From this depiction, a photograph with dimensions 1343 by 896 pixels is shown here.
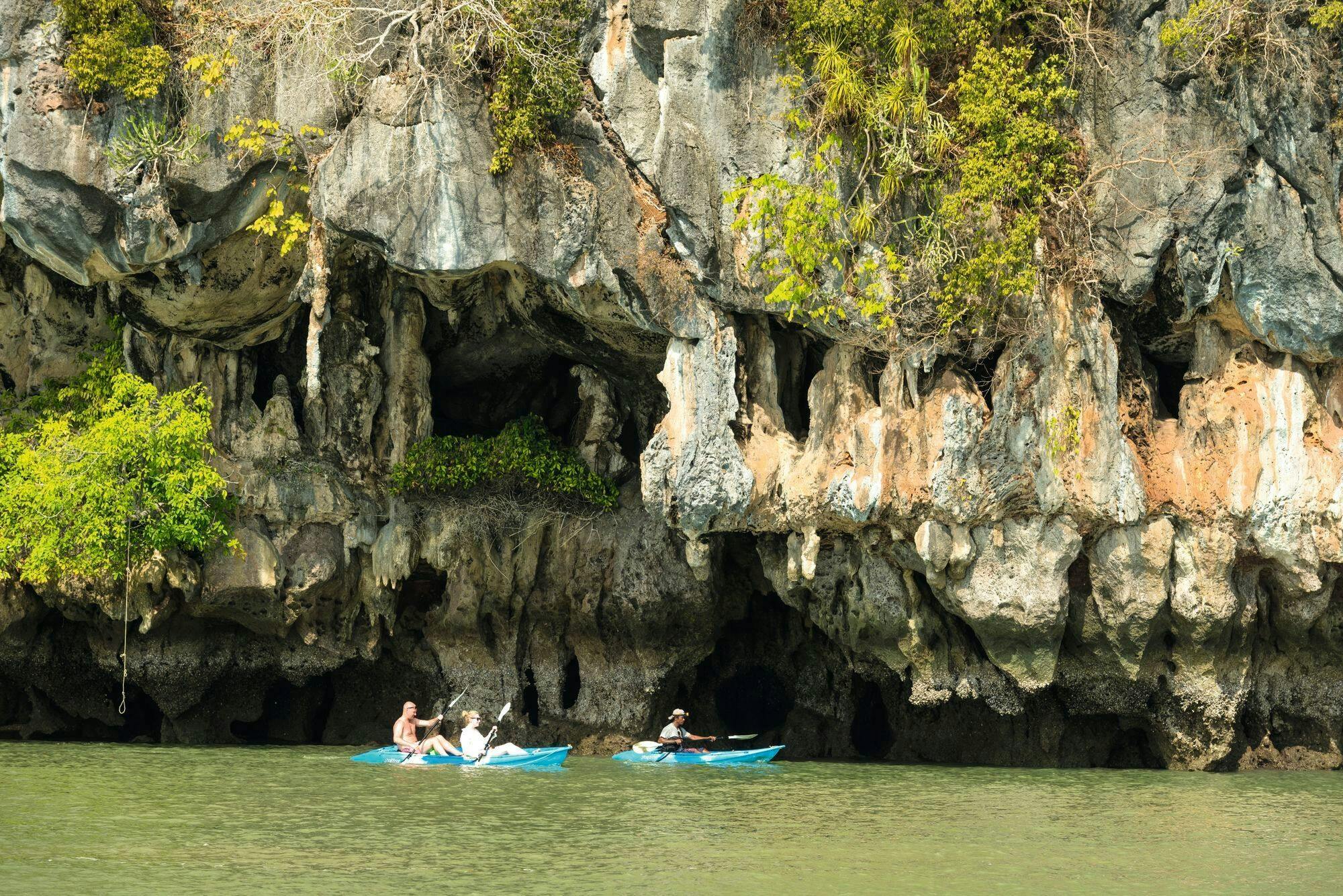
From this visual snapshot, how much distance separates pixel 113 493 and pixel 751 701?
9472mm

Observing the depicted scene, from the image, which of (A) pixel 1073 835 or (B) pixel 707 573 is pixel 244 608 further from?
→ (A) pixel 1073 835

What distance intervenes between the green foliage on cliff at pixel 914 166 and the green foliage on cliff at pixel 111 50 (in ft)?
23.7

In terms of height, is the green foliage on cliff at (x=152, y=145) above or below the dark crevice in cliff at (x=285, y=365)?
above

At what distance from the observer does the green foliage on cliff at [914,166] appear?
55.8ft

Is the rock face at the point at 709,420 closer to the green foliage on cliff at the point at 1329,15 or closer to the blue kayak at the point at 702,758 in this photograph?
the green foliage on cliff at the point at 1329,15

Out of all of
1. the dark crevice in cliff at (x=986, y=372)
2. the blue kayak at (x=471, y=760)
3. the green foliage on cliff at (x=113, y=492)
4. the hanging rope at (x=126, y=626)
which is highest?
the dark crevice in cliff at (x=986, y=372)

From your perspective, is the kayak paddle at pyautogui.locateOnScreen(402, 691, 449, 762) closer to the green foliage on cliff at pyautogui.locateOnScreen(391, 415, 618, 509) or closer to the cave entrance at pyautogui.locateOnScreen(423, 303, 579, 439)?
the green foliage on cliff at pyautogui.locateOnScreen(391, 415, 618, 509)

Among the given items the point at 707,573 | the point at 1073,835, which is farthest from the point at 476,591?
the point at 1073,835

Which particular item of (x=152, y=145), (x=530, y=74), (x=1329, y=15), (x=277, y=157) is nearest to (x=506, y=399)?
(x=277, y=157)

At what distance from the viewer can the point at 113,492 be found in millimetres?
19000

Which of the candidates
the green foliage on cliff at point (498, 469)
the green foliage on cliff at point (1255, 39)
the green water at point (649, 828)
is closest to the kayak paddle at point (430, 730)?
the green water at point (649, 828)

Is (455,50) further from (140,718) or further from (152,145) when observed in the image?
(140,718)

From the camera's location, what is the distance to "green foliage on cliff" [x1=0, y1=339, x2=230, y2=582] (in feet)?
62.3

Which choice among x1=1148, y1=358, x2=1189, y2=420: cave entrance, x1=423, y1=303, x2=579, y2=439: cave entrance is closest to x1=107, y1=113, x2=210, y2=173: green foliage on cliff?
x1=423, y1=303, x2=579, y2=439: cave entrance
